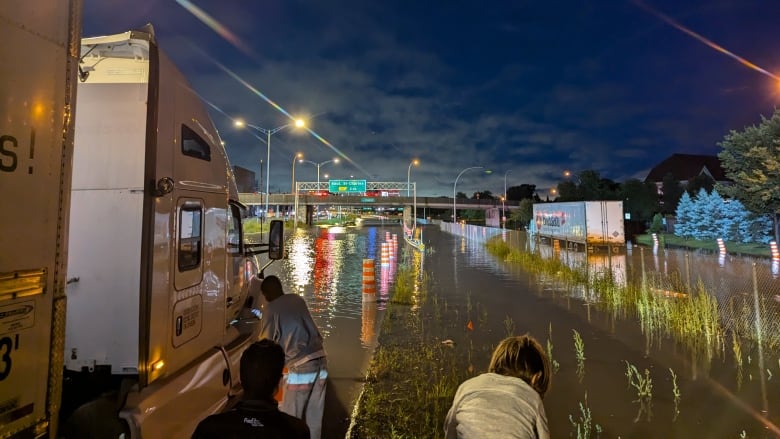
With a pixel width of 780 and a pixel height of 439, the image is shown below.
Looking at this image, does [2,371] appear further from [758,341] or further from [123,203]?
[758,341]

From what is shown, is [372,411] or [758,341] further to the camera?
[758,341]

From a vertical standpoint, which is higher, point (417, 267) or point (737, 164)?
point (737, 164)

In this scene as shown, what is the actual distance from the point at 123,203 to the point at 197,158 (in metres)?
0.74

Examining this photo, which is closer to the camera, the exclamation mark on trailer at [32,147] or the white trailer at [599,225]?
the exclamation mark on trailer at [32,147]

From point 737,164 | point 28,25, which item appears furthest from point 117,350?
point 737,164

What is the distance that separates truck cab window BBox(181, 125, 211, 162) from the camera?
11.4ft

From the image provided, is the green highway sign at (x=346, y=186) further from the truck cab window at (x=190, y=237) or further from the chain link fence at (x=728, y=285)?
the truck cab window at (x=190, y=237)

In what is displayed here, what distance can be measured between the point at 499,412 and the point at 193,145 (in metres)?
3.19

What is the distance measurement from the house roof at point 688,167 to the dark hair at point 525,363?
90.7 m

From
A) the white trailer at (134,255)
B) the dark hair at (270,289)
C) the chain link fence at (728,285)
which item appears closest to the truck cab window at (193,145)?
the white trailer at (134,255)

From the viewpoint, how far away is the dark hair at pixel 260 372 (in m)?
1.92

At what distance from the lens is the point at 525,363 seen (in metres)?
2.15

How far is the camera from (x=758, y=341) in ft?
22.0

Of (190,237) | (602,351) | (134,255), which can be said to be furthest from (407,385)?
(134,255)
